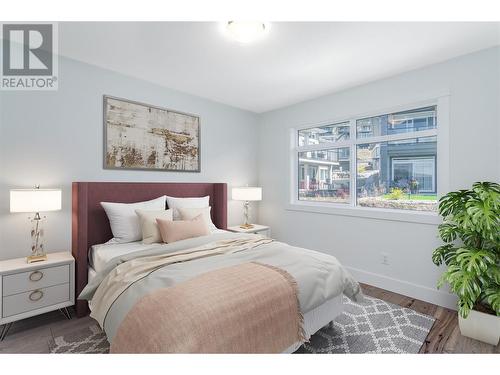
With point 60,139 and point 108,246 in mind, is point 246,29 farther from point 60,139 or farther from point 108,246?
point 108,246

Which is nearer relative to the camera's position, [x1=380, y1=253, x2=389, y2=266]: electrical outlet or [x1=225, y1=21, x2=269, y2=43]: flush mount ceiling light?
[x1=225, y1=21, x2=269, y2=43]: flush mount ceiling light

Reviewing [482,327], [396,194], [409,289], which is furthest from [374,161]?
[482,327]

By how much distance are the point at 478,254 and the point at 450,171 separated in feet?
3.02

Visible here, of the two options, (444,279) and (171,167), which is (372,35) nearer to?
(444,279)

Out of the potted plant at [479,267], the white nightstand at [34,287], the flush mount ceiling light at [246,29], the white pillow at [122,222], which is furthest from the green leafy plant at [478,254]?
the white nightstand at [34,287]

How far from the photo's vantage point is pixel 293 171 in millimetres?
4008

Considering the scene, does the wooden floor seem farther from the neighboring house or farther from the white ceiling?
the white ceiling

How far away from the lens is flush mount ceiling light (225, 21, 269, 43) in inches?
76.1

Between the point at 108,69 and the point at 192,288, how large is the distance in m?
2.59

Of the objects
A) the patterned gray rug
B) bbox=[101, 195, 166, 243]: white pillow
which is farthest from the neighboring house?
bbox=[101, 195, 166, 243]: white pillow

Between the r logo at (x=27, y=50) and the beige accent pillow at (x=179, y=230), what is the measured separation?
6.01ft

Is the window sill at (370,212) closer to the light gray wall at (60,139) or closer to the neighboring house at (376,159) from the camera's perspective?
the neighboring house at (376,159)

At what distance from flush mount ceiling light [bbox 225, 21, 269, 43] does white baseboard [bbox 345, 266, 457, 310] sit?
113 inches
